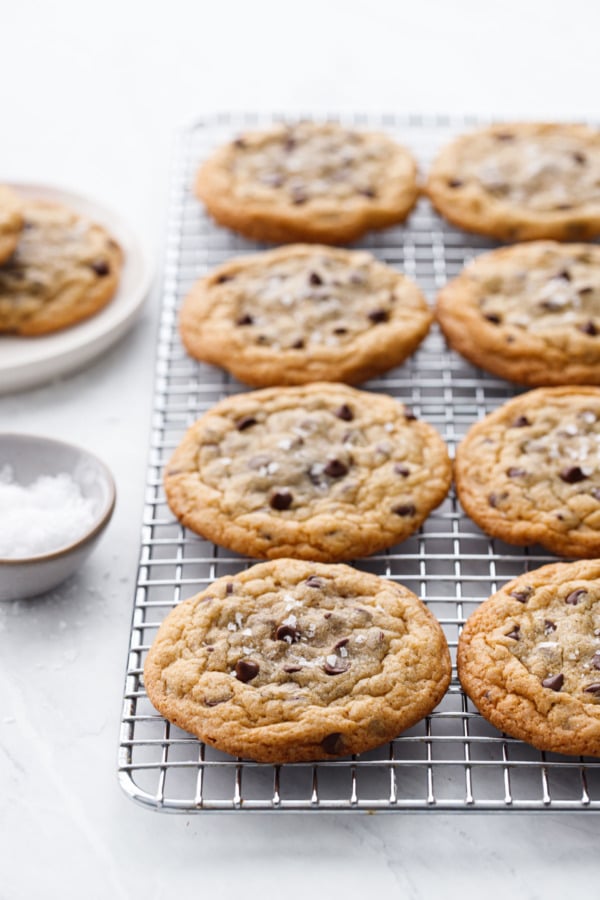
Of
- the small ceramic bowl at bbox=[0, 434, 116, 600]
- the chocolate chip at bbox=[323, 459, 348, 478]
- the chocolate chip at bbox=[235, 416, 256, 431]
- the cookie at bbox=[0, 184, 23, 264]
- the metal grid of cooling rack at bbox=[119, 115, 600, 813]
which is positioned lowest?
the metal grid of cooling rack at bbox=[119, 115, 600, 813]

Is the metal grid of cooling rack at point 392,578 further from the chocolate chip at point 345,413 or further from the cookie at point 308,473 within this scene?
the chocolate chip at point 345,413

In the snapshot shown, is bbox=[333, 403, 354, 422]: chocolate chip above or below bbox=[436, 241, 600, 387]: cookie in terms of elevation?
above

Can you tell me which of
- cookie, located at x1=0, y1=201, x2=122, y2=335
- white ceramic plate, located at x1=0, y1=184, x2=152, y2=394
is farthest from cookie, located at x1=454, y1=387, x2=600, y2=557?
cookie, located at x1=0, y1=201, x2=122, y2=335

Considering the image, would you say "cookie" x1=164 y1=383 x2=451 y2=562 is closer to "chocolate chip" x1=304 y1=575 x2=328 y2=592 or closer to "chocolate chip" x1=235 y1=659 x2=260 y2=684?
"chocolate chip" x1=304 y1=575 x2=328 y2=592

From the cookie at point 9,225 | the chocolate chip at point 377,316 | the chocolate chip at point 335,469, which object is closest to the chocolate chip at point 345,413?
the chocolate chip at point 335,469

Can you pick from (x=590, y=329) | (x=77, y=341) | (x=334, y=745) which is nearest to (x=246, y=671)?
(x=334, y=745)

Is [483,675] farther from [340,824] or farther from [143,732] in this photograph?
[143,732]

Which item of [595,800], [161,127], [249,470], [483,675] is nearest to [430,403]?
[249,470]
